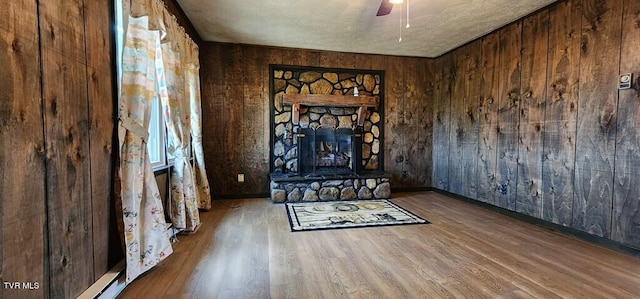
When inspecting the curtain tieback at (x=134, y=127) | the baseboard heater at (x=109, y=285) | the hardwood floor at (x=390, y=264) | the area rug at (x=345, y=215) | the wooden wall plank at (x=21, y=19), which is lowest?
the hardwood floor at (x=390, y=264)

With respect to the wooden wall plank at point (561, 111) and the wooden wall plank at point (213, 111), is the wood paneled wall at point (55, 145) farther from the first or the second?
the wooden wall plank at point (561, 111)

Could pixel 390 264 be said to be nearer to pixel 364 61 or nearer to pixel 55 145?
pixel 55 145

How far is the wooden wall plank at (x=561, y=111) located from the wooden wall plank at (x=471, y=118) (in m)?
A: 1.03

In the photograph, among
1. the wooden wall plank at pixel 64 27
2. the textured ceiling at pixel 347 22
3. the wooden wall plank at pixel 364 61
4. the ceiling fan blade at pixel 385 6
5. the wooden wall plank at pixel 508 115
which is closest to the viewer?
the wooden wall plank at pixel 64 27

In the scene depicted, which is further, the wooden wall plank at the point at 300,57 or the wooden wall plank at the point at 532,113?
the wooden wall plank at the point at 300,57

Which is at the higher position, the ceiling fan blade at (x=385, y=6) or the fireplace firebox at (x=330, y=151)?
the ceiling fan blade at (x=385, y=6)

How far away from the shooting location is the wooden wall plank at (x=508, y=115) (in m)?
3.40

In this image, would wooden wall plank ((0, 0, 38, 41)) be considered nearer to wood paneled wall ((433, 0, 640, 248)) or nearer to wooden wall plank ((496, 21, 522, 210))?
wood paneled wall ((433, 0, 640, 248))

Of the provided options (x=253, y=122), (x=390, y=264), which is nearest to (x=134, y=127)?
(x=390, y=264)

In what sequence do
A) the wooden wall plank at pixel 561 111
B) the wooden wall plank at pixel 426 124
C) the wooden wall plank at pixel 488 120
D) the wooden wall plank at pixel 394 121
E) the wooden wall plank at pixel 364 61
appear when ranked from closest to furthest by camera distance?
the wooden wall plank at pixel 561 111
the wooden wall plank at pixel 488 120
the wooden wall plank at pixel 364 61
the wooden wall plank at pixel 394 121
the wooden wall plank at pixel 426 124

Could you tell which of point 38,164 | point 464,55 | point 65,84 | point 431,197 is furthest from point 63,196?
point 464,55

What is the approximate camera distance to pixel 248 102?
434 cm

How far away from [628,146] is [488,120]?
1568 millimetres

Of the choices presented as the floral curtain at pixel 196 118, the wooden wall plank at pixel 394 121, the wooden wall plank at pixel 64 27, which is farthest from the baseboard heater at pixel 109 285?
the wooden wall plank at pixel 394 121
